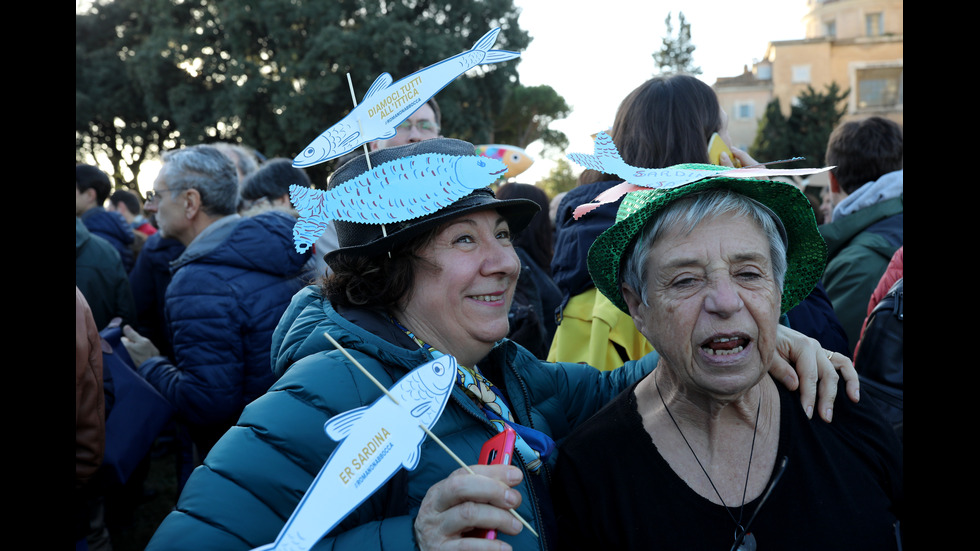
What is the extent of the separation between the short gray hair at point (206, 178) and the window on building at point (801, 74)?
44239 mm

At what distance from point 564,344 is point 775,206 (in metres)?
1.03

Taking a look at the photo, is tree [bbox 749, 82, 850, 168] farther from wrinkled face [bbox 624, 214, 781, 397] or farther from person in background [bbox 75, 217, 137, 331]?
wrinkled face [bbox 624, 214, 781, 397]

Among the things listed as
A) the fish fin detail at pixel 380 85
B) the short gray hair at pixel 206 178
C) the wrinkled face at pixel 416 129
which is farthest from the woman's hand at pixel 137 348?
the fish fin detail at pixel 380 85

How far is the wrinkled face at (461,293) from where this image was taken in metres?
2.12

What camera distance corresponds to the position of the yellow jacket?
2.72 metres

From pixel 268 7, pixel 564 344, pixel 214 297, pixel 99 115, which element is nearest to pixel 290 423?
pixel 564 344

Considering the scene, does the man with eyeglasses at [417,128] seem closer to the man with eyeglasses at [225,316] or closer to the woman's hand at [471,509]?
the man with eyeglasses at [225,316]

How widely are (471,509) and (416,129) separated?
2764mm

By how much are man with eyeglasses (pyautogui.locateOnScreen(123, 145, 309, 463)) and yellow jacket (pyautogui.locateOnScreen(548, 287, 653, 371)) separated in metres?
1.40

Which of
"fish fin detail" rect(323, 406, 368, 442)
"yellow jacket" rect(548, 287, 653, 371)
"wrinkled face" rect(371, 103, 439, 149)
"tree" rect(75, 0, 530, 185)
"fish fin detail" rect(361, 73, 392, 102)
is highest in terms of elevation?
"tree" rect(75, 0, 530, 185)

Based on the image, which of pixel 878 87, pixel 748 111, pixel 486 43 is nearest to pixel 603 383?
pixel 486 43

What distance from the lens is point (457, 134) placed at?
22219 mm

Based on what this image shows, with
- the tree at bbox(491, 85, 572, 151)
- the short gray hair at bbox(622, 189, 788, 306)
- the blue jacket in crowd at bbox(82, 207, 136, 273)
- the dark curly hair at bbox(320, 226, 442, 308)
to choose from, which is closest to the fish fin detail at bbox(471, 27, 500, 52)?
the dark curly hair at bbox(320, 226, 442, 308)

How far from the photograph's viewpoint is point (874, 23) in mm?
47938
